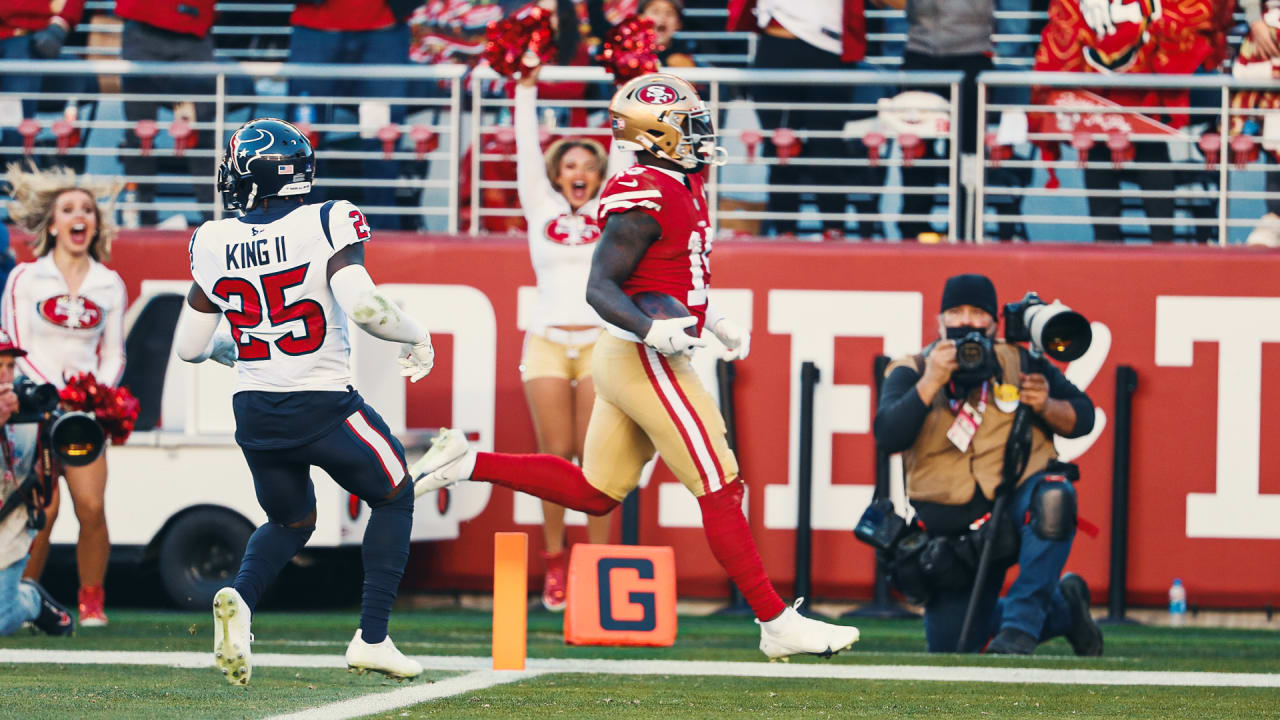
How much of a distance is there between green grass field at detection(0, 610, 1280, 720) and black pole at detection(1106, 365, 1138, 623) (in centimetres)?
102

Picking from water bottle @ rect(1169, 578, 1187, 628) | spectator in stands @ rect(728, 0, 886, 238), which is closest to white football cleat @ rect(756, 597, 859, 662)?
water bottle @ rect(1169, 578, 1187, 628)

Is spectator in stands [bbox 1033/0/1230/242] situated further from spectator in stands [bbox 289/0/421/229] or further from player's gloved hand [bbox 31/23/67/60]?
player's gloved hand [bbox 31/23/67/60]

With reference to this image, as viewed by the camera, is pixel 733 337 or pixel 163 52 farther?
pixel 163 52

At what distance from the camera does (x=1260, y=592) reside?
9273 millimetres

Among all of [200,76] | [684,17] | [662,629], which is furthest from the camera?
[684,17]

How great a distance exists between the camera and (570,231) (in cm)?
884

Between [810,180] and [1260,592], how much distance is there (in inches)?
119

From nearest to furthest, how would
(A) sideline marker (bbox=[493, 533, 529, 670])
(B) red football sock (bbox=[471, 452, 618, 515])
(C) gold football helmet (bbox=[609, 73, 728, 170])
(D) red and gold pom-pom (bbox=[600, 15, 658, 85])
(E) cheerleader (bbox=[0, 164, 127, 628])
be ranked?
1. (A) sideline marker (bbox=[493, 533, 529, 670])
2. (C) gold football helmet (bbox=[609, 73, 728, 170])
3. (B) red football sock (bbox=[471, 452, 618, 515])
4. (E) cheerleader (bbox=[0, 164, 127, 628])
5. (D) red and gold pom-pom (bbox=[600, 15, 658, 85])

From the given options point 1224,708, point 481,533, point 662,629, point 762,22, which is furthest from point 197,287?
point 762,22

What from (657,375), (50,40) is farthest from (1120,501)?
(50,40)

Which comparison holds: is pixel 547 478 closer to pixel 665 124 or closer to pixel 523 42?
pixel 665 124

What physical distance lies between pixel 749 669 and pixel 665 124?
6.36ft

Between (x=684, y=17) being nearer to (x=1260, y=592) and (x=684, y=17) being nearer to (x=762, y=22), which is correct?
(x=762, y=22)

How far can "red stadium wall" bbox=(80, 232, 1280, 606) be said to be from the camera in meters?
9.32
